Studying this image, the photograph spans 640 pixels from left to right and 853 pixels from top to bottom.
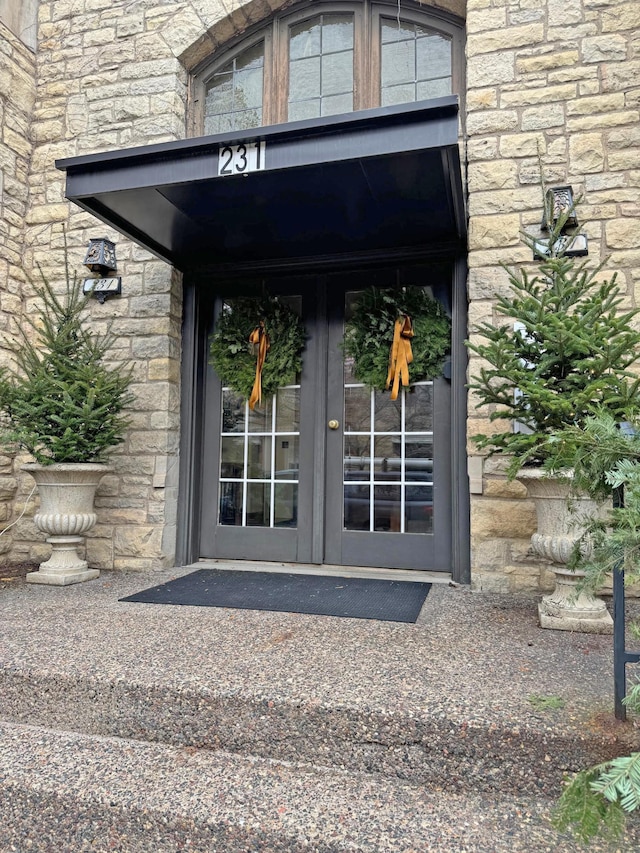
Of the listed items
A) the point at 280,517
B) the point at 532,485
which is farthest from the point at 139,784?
the point at 280,517

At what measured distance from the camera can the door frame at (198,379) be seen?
3.55 metres

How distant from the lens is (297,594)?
3092 millimetres

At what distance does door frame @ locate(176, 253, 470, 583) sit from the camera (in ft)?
11.6

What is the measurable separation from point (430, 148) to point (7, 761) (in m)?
2.85

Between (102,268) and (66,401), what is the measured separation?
46.4 inches

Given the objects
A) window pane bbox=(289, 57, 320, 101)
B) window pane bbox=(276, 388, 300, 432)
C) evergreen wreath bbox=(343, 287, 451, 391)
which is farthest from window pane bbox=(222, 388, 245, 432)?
window pane bbox=(289, 57, 320, 101)

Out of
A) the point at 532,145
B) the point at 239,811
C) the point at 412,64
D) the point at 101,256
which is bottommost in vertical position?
A: the point at 239,811

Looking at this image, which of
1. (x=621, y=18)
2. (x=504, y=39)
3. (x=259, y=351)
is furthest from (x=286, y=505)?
(x=621, y=18)

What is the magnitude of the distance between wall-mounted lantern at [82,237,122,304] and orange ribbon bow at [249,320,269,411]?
1.03 m

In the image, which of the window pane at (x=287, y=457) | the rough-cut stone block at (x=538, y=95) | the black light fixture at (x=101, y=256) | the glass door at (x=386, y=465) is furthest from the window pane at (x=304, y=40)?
the window pane at (x=287, y=457)

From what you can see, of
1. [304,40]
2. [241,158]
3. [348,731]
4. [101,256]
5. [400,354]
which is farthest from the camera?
[304,40]

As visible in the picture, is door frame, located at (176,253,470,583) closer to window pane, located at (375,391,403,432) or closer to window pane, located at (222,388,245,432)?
window pane, located at (222,388,245,432)

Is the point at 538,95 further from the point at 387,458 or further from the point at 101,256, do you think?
the point at 101,256

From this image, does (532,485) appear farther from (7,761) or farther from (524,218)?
(7,761)
